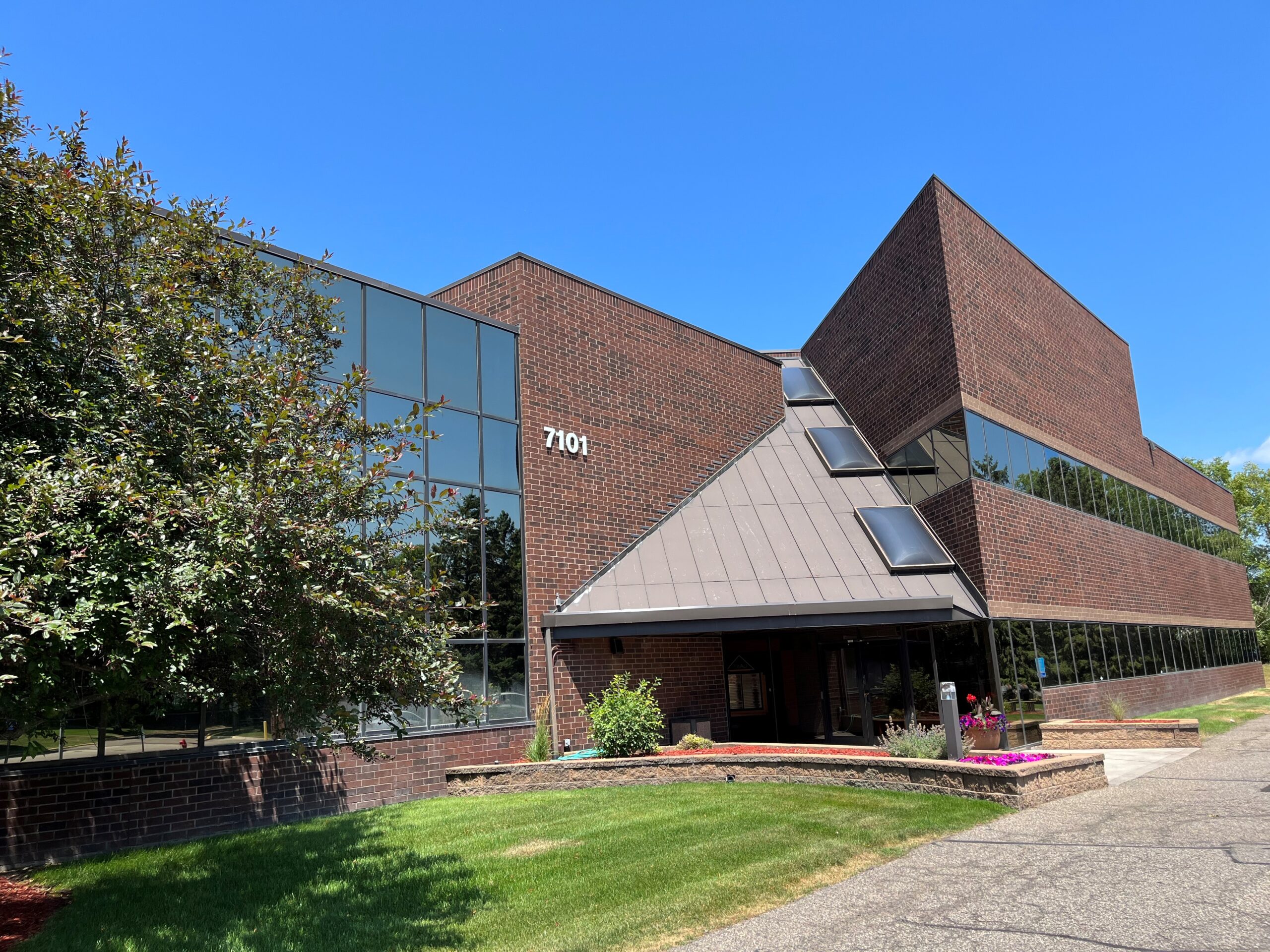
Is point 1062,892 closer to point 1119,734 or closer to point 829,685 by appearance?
point 829,685

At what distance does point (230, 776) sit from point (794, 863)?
793cm

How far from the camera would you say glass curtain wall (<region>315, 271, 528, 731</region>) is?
14.8m

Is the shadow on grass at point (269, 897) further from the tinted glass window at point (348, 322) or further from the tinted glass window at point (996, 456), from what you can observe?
the tinted glass window at point (996, 456)

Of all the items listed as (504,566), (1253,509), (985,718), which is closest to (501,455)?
(504,566)

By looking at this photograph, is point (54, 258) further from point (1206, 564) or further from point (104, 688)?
point (1206, 564)

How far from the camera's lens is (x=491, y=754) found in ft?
50.0

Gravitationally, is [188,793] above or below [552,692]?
below

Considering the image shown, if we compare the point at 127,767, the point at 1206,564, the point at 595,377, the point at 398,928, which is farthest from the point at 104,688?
the point at 1206,564

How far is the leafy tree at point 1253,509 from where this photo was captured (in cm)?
6319

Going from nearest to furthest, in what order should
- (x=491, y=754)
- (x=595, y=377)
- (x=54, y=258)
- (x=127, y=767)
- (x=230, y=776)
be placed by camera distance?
(x=54, y=258), (x=127, y=767), (x=230, y=776), (x=491, y=754), (x=595, y=377)

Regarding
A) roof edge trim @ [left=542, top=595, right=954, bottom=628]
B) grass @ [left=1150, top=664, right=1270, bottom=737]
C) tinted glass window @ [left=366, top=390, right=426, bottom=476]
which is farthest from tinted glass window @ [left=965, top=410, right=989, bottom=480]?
tinted glass window @ [left=366, top=390, right=426, bottom=476]

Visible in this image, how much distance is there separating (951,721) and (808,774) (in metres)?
2.24

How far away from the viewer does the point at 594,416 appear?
18422 millimetres

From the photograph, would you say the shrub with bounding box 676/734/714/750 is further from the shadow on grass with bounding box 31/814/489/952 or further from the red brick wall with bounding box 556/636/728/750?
the shadow on grass with bounding box 31/814/489/952
